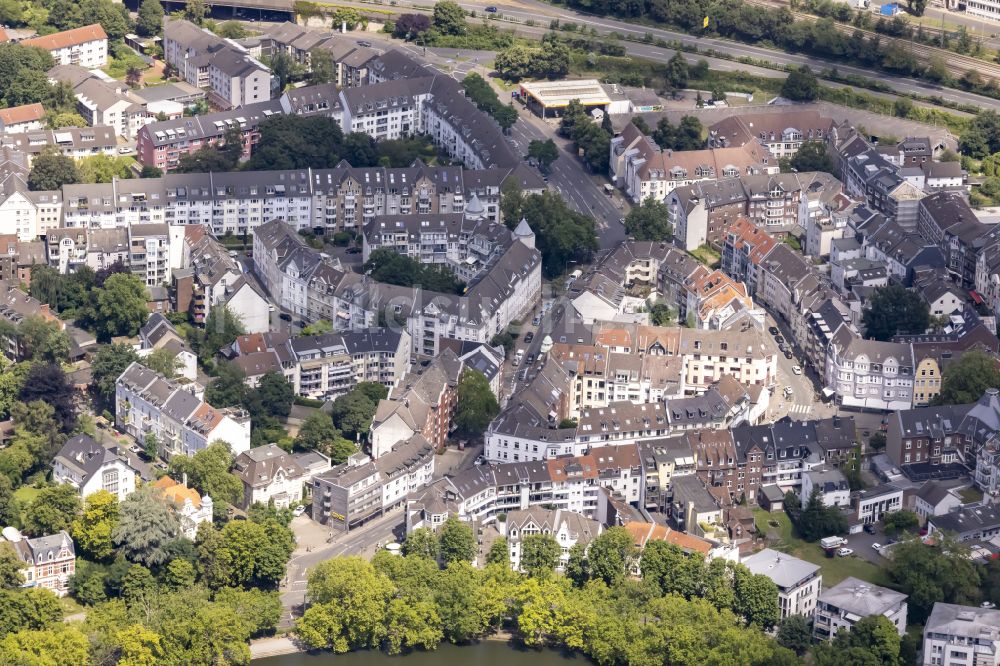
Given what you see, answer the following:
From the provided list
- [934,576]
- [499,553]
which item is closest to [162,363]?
[499,553]

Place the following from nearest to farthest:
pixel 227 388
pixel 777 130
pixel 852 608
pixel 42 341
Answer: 1. pixel 852 608
2. pixel 227 388
3. pixel 42 341
4. pixel 777 130

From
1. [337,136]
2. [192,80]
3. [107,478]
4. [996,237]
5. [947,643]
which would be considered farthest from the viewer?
[192,80]

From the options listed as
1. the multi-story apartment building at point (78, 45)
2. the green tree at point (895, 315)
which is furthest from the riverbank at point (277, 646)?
the multi-story apartment building at point (78, 45)

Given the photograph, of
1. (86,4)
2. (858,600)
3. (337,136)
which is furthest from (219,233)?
(858,600)

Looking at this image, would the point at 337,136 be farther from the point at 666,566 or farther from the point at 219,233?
the point at 666,566

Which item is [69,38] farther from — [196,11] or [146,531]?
[146,531]

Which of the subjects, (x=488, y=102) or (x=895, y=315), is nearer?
(x=895, y=315)
